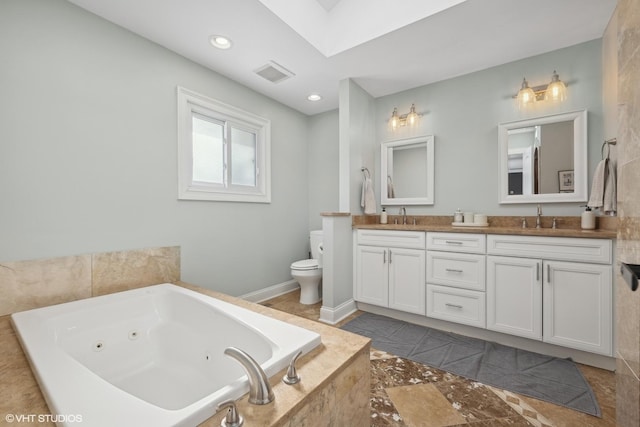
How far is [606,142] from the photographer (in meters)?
1.84

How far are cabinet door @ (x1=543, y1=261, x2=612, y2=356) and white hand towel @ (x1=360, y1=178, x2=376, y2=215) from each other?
4.83ft

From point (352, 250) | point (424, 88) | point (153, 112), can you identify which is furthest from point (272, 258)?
point (424, 88)

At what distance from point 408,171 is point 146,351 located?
2.73 metres

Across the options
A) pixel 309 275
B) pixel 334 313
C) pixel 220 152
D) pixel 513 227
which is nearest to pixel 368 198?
pixel 309 275

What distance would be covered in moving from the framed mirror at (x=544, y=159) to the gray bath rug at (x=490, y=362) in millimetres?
1263

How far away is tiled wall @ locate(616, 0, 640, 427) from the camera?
2.04 ft

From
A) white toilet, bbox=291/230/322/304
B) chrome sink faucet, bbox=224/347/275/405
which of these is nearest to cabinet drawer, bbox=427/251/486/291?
white toilet, bbox=291/230/322/304

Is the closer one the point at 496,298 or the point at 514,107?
the point at 496,298

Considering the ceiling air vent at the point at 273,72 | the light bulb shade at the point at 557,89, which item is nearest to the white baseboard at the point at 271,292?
the ceiling air vent at the point at 273,72

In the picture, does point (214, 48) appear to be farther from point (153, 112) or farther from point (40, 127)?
point (40, 127)

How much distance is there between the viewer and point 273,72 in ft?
8.20

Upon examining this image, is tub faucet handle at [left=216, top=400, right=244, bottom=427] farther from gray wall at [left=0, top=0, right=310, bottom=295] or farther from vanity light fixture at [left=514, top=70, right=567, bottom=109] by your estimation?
vanity light fixture at [left=514, top=70, right=567, bottom=109]

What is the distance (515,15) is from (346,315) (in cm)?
270

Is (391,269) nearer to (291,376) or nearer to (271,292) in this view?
(271,292)
